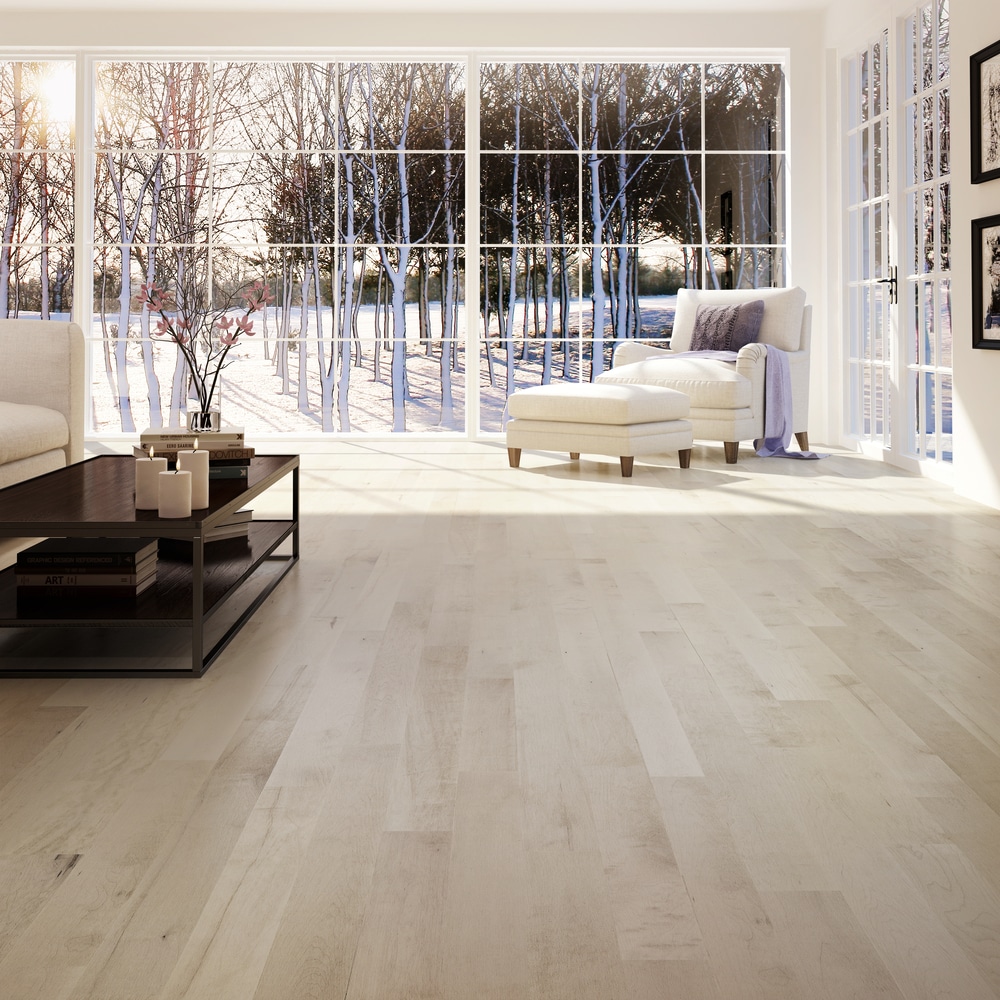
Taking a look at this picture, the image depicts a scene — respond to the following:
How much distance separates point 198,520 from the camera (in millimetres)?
2488

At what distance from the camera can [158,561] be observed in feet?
10.0

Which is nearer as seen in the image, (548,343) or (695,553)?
(695,553)

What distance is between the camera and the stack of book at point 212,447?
3176 millimetres

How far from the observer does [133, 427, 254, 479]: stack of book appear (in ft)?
10.4

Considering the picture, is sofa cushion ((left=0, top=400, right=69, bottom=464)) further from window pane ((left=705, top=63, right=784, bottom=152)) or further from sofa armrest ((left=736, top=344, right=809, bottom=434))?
window pane ((left=705, top=63, right=784, bottom=152))

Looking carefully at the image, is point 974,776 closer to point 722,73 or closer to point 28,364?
point 28,364

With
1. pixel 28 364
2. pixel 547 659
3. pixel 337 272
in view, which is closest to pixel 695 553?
pixel 547 659

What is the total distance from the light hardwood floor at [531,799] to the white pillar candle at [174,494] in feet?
1.12

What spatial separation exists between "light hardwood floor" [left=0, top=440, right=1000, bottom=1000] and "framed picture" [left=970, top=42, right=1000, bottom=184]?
2.20m

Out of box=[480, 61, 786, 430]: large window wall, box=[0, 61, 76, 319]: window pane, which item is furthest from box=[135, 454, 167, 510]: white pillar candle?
box=[0, 61, 76, 319]: window pane

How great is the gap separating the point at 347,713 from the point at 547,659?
0.54 m

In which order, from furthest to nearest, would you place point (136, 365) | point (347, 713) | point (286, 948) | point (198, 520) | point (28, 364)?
point (136, 365)
point (28, 364)
point (198, 520)
point (347, 713)
point (286, 948)

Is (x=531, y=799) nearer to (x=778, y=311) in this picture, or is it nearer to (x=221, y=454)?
(x=221, y=454)

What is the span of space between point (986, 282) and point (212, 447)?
330 cm
